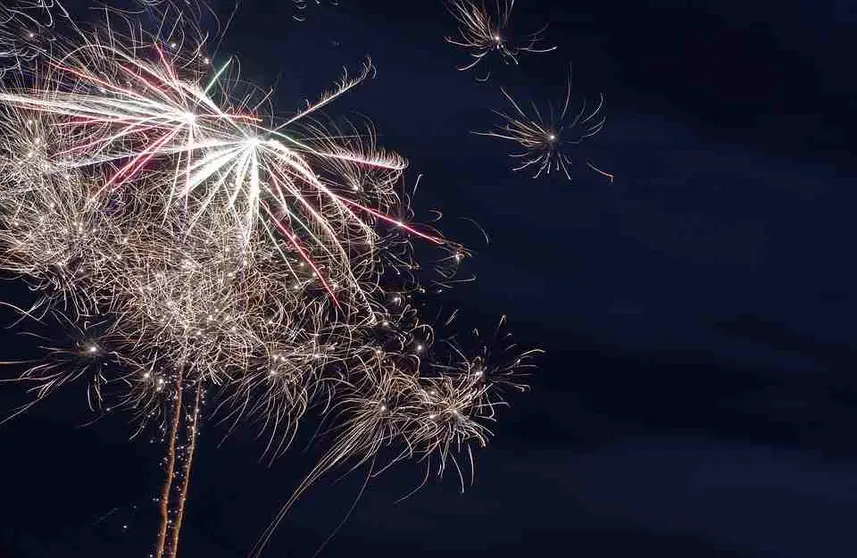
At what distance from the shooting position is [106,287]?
539 centimetres

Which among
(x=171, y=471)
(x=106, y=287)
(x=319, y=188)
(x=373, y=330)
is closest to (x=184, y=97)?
(x=319, y=188)

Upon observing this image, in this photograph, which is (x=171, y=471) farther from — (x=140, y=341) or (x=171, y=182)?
(x=171, y=182)

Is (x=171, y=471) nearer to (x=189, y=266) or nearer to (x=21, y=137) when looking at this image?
(x=189, y=266)

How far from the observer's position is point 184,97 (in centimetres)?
510

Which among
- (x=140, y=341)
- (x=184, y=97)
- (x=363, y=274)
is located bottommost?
(x=140, y=341)

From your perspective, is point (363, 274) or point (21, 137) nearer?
point (21, 137)

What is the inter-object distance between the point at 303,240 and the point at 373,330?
76 centimetres

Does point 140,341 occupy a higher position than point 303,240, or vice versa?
point 303,240

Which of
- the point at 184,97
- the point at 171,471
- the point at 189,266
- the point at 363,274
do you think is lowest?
the point at 171,471

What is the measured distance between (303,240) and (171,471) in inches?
73.2

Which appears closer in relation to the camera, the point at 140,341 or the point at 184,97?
the point at 184,97

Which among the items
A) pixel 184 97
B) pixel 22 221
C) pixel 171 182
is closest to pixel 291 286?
pixel 171 182

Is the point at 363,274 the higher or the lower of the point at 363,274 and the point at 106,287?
the higher

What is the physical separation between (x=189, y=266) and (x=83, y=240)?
659mm
